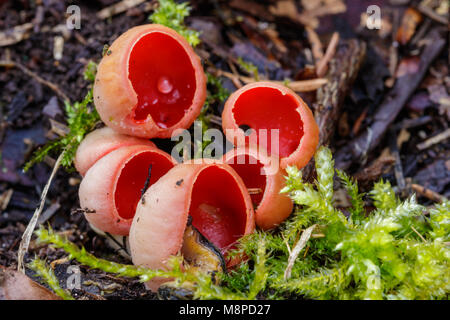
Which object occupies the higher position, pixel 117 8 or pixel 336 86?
pixel 117 8

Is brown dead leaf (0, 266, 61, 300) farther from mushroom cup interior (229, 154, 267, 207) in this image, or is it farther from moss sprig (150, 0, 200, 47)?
moss sprig (150, 0, 200, 47)

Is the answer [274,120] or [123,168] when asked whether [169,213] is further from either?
[274,120]

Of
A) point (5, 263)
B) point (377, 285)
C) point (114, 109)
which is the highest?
point (114, 109)

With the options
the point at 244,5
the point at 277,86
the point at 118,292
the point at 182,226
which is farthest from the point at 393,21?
the point at 118,292

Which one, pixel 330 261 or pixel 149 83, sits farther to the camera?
pixel 149 83

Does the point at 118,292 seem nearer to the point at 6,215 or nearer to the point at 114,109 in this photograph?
the point at 114,109

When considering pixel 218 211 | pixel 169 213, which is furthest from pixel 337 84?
pixel 169 213

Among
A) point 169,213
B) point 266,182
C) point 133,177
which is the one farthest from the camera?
point 133,177

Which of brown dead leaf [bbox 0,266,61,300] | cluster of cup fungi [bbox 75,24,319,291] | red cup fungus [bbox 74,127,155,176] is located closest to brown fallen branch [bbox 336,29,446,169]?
cluster of cup fungi [bbox 75,24,319,291]
